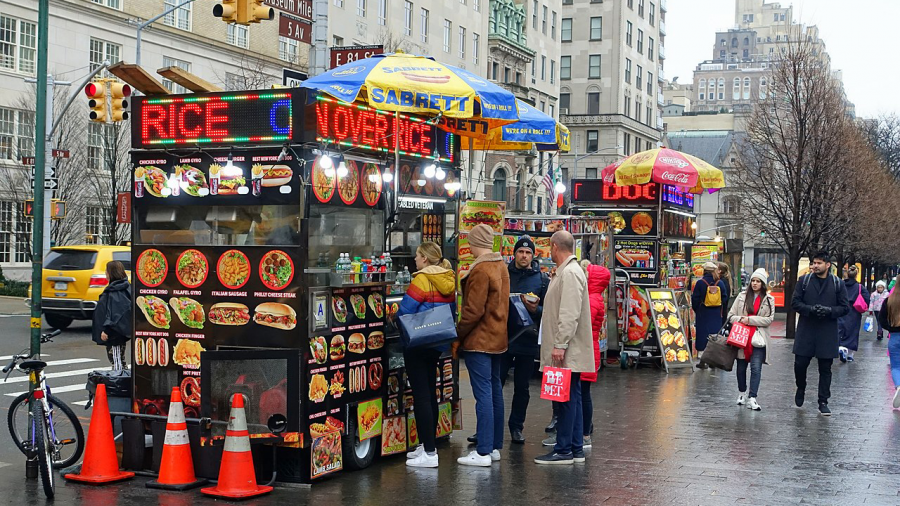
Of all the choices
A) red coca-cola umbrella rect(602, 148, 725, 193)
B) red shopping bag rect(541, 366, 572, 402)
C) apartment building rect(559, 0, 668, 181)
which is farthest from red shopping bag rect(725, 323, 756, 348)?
apartment building rect(559, 0, 668, 181)

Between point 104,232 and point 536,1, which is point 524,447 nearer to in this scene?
point 104,232

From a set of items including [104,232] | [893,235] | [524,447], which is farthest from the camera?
[893,235]

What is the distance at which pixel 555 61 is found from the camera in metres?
76.2

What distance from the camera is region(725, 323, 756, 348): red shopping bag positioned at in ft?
43.6

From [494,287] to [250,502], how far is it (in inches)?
112

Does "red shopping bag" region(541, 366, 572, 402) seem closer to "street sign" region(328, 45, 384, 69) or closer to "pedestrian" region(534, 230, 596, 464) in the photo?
"pedestrian" region(534, 230, 596, 464)

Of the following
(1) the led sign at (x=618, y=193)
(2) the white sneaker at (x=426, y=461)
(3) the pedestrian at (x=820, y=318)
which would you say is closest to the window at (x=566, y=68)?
(1) the led sign at (x=618, y=193)

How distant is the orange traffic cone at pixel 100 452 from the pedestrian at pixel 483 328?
295 cm

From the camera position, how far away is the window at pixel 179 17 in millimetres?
41000

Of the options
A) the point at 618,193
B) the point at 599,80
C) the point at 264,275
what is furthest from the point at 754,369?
the point at 599,80

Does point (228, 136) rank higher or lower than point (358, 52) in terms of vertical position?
lower

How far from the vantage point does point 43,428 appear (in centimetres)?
820

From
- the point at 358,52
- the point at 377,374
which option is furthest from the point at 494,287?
the point at 358,52

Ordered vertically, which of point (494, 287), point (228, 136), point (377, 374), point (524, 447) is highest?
point (228, 136)
